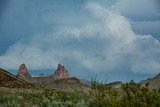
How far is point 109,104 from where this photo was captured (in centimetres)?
3148

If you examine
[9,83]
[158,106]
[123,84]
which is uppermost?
[9,83]

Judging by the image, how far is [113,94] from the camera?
34.5m

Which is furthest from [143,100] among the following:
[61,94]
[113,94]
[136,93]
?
[61,94]

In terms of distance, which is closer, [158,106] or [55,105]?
[158,106]

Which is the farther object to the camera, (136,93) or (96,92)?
(96,92)

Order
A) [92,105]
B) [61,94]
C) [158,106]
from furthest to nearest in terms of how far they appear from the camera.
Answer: [61,94] < [92,105] < [158,106]

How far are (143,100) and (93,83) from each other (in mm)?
6465

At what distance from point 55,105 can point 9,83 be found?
127 m

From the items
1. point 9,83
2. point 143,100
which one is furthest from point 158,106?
point 9,83

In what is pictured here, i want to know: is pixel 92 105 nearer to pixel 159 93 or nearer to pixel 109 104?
pixel 109 104

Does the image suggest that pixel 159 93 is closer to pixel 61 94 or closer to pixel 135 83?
pixel 135 83

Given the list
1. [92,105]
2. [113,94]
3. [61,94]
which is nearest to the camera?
[92,105]

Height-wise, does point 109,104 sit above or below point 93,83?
below

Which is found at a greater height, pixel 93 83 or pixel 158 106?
pixel 93 83
